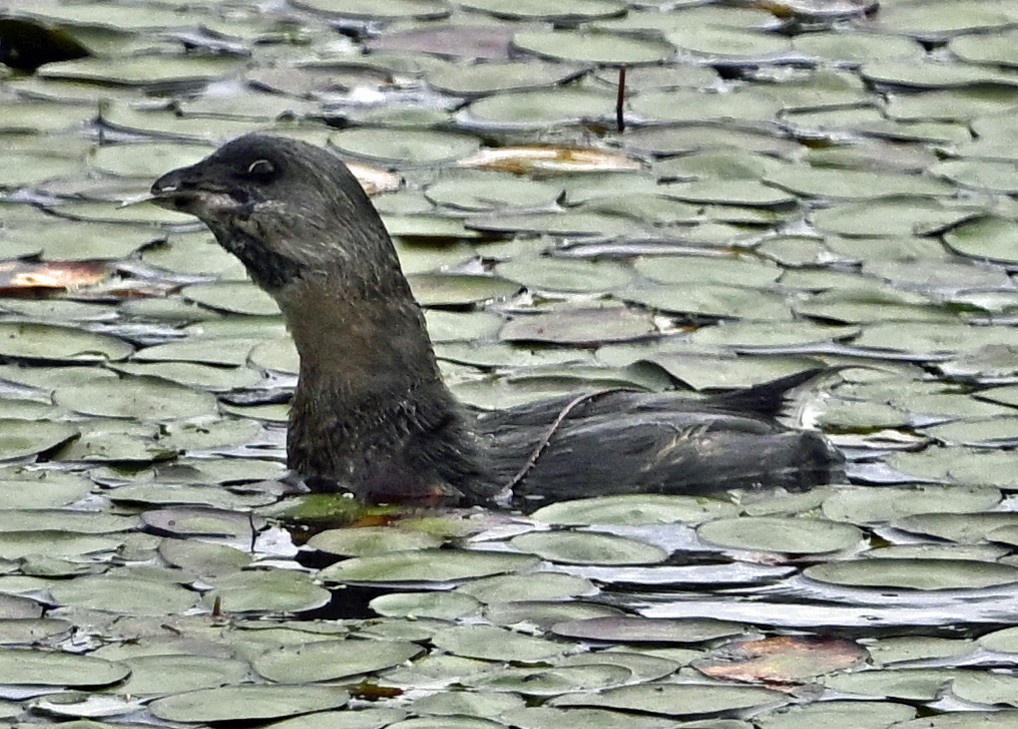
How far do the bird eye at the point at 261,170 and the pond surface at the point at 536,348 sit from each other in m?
0.72

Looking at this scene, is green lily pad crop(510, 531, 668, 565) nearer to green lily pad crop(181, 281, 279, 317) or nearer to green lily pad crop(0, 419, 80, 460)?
green lily pad crop(0, 419, 80, 460)

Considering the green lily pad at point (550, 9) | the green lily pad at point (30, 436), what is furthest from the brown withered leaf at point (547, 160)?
the green lily pad at point (30, 436)

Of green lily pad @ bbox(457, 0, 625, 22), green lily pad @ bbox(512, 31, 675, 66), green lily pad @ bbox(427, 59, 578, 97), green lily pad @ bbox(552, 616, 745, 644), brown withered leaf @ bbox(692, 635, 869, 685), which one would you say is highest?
green lily pad @ bbox(457, 0, 625, 22)

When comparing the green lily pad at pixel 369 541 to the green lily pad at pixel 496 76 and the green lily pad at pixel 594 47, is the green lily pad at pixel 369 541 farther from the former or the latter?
the green lily pad at pixel 594 47

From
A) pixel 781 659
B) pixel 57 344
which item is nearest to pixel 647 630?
pixel 781 659

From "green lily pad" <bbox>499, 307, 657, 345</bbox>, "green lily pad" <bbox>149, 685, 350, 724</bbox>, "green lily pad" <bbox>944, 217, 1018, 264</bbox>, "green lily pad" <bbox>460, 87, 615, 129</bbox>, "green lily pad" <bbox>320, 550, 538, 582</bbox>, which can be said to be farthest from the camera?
"green lily pad" <bbox>460, 87, 615, 129</bbox>

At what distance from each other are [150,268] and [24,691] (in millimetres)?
3399

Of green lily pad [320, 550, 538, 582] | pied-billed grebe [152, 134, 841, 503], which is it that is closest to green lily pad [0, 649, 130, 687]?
green lily pad [320, 550, 538, 582]

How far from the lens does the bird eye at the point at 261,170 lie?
8320 mm

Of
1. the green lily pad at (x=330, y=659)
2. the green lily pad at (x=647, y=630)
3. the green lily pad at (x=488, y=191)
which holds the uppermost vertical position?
the green lily pad at (x=488, y=191)

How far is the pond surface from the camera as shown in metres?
6.71

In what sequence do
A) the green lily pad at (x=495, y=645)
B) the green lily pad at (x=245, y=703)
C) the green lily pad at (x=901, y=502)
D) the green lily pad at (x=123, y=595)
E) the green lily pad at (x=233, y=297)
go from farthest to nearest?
the green lily pad at (x=233, y=297) → the green lily pad at (x=901, y=502) → the green lily pad at (x=123, y=595) → the green lily pad at (x=495, y=645) → the green lily pad at (x=245, y=703)

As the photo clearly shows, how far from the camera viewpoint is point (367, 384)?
27.4ft

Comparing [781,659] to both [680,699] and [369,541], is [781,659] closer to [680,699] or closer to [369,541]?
[680,699]
